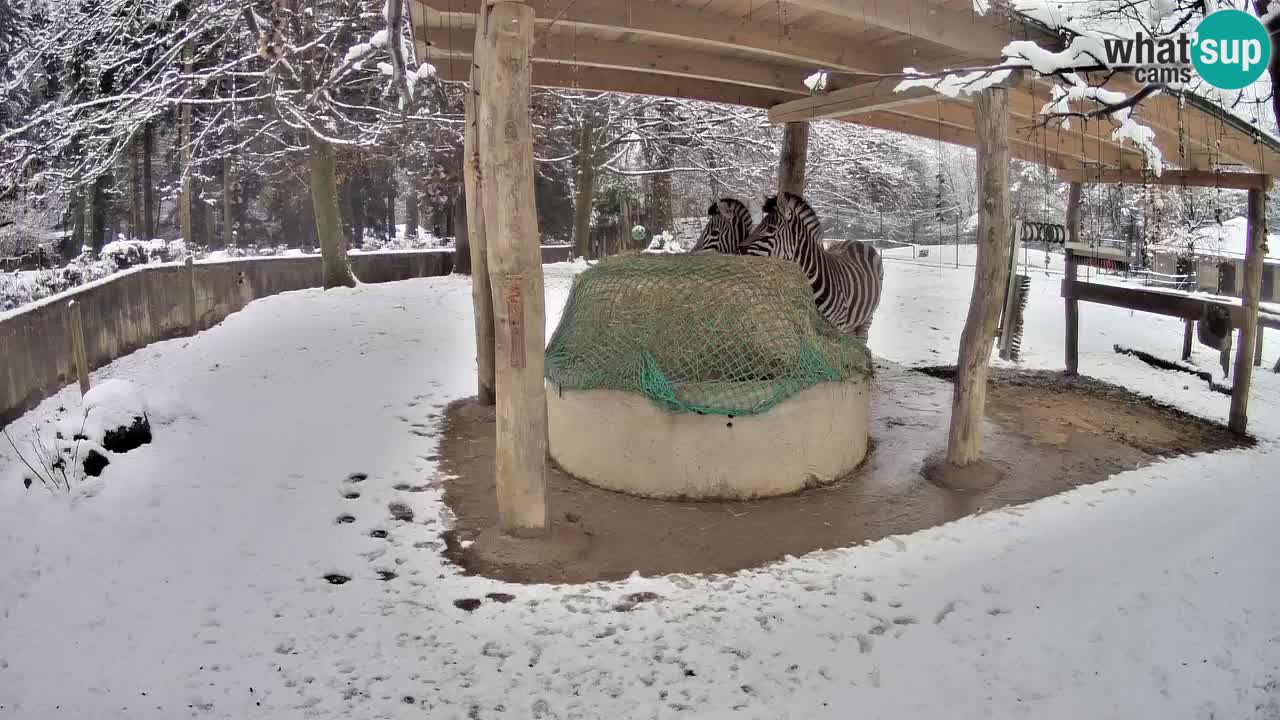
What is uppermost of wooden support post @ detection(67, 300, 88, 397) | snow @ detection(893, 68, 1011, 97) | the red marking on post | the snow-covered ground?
snow @ detection(893, 68, 1011, 97)

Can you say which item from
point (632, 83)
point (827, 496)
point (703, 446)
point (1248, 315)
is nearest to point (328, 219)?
point (632, 83)

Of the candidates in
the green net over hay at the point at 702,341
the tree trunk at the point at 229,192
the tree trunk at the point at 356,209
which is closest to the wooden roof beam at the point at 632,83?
the green net over hay at the point at 702,341

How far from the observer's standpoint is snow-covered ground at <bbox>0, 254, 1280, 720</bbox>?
9.93 ft

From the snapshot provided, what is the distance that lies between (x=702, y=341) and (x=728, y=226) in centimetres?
328

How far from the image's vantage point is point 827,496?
5.50 metres

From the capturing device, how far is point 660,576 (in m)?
4.20

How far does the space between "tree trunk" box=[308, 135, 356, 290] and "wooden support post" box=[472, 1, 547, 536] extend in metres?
10.8

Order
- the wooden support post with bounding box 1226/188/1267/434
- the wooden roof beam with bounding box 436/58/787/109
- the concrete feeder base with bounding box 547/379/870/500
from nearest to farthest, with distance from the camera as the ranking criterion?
the concrete feeder base with bounding box 547/379/870/500 → the wooden roof beam with bounding box 436/58/787/109 → the wooden support post with bounding box 1226/188/1267/434

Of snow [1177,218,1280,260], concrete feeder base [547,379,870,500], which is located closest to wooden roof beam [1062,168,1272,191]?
concrete feeder base [547,379,870,500]

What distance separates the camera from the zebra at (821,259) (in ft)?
24.8

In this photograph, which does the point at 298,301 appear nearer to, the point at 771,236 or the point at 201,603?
the point at 771,236

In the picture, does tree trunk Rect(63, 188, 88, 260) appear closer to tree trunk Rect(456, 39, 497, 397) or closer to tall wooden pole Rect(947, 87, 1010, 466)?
tree trunk Rect(456, 39, 497, 397)

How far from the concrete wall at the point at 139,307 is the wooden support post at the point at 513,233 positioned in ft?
15.5

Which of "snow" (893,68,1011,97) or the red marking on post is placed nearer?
the red marking on post
